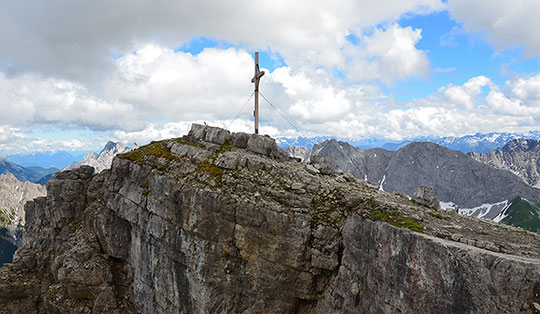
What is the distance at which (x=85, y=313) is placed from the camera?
29.2 meters

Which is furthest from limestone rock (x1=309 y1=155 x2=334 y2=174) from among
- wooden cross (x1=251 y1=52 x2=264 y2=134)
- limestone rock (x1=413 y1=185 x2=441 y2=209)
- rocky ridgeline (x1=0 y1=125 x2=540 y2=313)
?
limestone rock (x1=413 y1=185 x2=441 y2=209)

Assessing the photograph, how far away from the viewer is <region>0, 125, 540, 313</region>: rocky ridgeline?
14414mm

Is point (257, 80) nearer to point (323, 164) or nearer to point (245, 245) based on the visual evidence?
point (323, 164)

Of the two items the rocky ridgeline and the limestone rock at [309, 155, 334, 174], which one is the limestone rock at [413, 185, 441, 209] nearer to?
the rocky ridgeline

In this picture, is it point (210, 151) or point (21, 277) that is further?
point (21, 277)

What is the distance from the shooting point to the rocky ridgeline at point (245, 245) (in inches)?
567

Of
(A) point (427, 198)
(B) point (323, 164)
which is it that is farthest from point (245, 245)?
(A) point (427, 198)

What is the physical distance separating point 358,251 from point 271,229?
647cm

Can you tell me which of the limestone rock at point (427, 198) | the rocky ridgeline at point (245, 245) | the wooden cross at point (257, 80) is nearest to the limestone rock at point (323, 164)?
the rocky ridgeline at point (245, 245)

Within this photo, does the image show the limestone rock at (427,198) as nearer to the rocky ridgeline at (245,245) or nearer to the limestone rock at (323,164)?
the rocky ridgeline at (245,245)

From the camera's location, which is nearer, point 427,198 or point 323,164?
point 427,198

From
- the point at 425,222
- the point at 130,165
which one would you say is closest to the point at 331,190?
the point at 425,222

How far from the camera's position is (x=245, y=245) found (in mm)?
22094

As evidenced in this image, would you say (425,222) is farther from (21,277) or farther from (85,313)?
(21,277)
